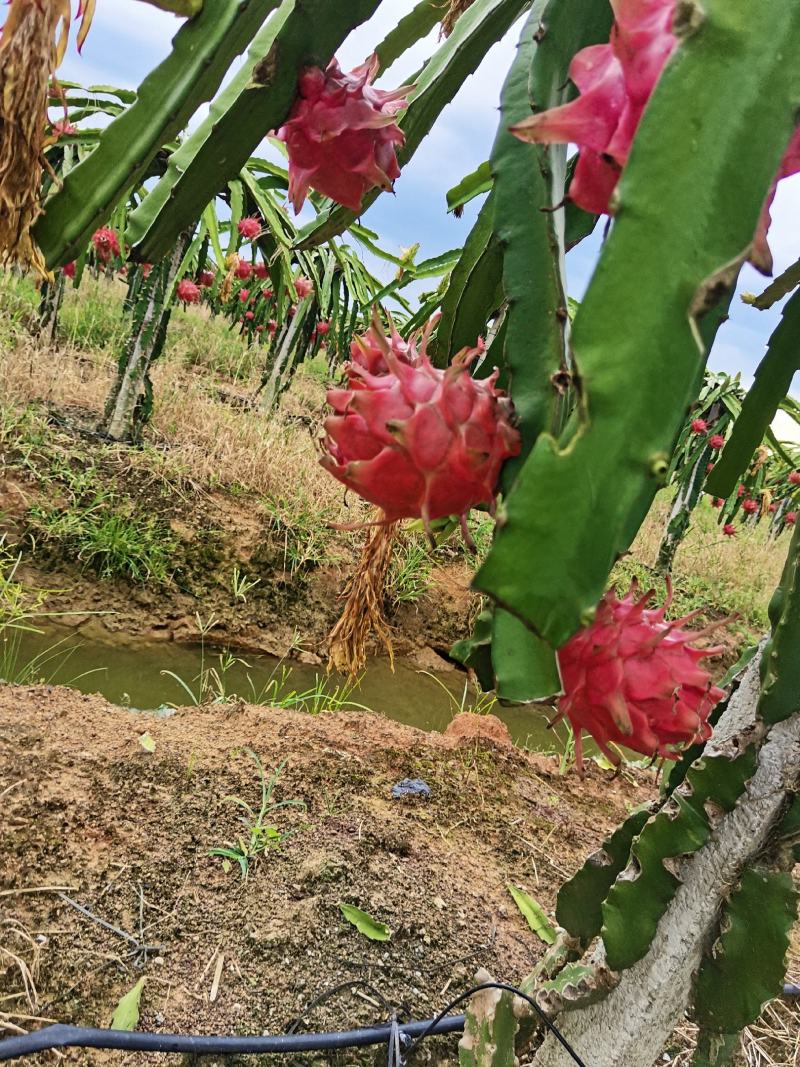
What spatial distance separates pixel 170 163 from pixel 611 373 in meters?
0.40

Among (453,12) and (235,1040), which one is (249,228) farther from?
(235,1040)

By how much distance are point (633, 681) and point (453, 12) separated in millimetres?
718

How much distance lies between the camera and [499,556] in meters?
0.26

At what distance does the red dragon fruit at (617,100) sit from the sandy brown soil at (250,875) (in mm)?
884

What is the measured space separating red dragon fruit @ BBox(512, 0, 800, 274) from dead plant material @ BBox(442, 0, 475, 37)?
0.52 meters

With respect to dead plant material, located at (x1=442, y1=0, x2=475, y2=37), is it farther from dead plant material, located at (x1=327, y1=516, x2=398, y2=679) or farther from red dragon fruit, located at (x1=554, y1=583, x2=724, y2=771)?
red dragon fruit, located at (x1=554, y1=583, x2=724, y2=771)

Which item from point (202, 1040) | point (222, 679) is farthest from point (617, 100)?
point (222, 679)

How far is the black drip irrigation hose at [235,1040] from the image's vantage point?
63cm

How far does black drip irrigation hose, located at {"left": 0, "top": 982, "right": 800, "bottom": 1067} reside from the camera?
628mm

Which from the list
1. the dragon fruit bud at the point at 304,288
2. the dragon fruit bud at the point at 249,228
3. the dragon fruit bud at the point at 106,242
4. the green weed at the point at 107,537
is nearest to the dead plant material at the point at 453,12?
the green weed at the point at 107,537

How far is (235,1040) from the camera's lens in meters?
0.71

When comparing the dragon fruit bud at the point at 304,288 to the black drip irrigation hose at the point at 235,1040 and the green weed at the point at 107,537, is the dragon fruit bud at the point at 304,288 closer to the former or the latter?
the green weed at the point at 107,537

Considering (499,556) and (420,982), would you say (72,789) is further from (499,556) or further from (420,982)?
(499,556)

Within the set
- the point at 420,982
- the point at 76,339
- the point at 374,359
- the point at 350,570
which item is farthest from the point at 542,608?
the point at 76,339
